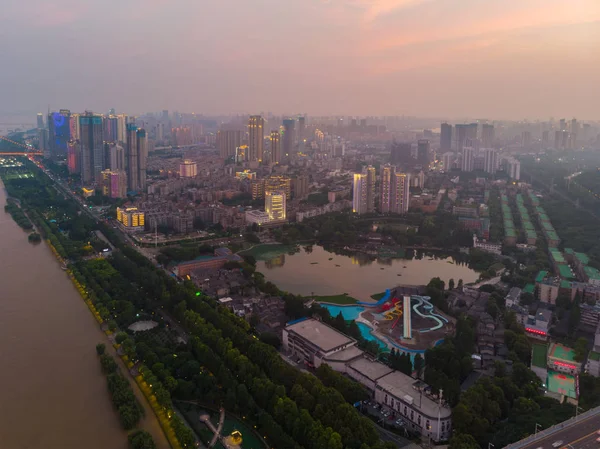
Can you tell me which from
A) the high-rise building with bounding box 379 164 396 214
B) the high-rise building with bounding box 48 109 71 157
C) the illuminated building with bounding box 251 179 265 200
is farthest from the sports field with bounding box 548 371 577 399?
the high-rise building with bounding box 48 109 71 157

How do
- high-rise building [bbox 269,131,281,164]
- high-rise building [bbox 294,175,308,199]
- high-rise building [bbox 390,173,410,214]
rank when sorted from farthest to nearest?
1. high-rise building [bbox 269,131,281,164]
2. high-rise building [bbox 294,175,308,199]
3. high-rise building [bbox 390,173,410,214]

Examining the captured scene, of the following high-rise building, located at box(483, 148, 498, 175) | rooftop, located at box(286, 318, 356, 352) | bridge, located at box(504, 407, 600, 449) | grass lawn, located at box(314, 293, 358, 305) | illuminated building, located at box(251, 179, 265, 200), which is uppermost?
high-rise building, located at box(483, 148, 498, 175)

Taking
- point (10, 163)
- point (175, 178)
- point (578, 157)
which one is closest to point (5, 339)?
point (175, 178)

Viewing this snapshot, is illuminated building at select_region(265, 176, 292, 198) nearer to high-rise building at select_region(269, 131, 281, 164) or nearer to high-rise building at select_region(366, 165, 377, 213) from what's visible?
high-rise building at select_region(366, 165, 377, 213)

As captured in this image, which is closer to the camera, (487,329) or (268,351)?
(268,351)

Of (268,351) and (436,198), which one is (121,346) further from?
(436,198)
